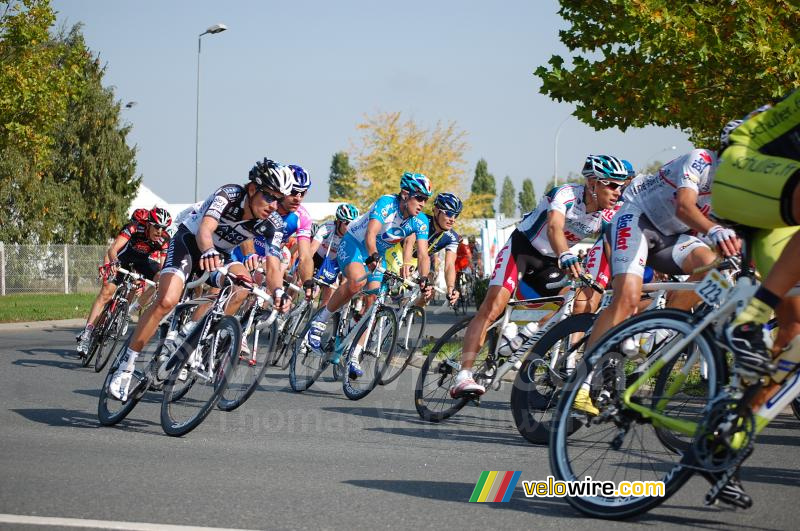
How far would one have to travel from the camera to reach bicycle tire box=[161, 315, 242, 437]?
265 inches

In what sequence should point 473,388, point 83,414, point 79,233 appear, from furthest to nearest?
point 79,233 < point 83,414 < point 473,388

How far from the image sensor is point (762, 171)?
4137mm

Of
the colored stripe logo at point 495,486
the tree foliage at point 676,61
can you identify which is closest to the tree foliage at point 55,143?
the tree foliage at point 676,61

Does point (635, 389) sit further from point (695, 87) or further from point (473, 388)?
point (695, 87)

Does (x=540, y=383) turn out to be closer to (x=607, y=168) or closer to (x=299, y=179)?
(x=607, y=168)

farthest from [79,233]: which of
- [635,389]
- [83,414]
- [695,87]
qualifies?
[635,389]

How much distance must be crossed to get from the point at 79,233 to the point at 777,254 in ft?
161

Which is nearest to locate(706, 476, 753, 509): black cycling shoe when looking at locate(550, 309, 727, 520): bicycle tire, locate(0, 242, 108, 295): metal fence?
locate(550, 309, 727, 520): bicycle tire

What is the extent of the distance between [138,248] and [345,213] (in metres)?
2.94

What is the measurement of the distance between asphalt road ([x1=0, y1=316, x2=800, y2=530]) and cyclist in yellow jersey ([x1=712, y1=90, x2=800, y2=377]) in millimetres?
865

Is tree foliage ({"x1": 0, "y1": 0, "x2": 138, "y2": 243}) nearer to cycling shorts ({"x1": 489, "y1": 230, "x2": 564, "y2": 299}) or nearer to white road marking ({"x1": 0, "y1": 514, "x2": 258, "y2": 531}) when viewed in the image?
cycling shorts ({"x1": 489, "y1": 230, "x2": 564, "y2": 299})

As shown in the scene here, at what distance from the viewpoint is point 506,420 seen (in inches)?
322

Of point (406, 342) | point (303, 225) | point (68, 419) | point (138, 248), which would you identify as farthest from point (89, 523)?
point (138, 248)

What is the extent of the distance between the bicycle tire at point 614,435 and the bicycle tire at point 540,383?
6.18 feet
